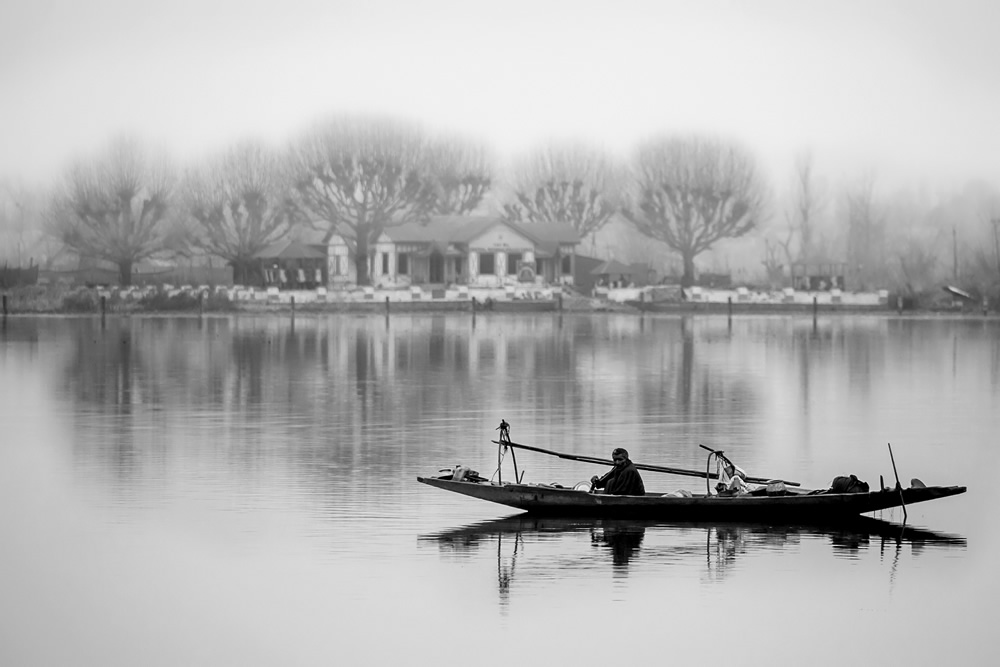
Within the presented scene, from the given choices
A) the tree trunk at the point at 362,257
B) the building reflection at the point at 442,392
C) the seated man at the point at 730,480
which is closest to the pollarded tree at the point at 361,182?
the tree trunk at the point at 362,257

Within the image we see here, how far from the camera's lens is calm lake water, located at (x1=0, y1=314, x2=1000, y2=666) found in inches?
759

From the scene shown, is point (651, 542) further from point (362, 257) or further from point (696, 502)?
point (362, 257)

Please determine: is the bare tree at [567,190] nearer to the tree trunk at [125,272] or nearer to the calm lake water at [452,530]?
the tree trunk at [125,272]

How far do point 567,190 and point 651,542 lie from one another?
129238 mm

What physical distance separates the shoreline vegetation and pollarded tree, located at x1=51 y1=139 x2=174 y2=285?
30.2 ft

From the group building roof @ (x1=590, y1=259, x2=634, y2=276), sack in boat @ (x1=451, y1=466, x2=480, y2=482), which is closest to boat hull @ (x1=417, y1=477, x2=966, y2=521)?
sack in boat @ (x1=451, y1=466, x2=480, y2=482)

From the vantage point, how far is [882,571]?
2189cm

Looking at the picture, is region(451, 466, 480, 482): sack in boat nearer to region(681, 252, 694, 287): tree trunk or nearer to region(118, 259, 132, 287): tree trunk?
region(681, 252, 694, 287): tree trunk

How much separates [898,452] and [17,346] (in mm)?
49035

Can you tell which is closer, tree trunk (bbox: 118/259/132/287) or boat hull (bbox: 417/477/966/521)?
boat hull (bbox: 417/477/966/521)

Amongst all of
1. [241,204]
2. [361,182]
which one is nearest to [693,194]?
[361,182]

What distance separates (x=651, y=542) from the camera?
77.0 feet

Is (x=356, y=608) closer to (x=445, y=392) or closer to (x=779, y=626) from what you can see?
(x=779, y=626)

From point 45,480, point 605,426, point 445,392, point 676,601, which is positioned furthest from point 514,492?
point 445,392
